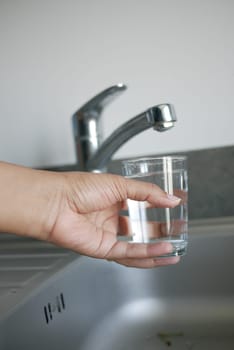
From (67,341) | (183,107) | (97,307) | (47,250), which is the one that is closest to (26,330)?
(67,341)

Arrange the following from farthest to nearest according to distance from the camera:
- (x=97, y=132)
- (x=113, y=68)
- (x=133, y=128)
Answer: (x=113, y=68), (x=97, y=132), (x=133, y=128)

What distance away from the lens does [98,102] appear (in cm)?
90

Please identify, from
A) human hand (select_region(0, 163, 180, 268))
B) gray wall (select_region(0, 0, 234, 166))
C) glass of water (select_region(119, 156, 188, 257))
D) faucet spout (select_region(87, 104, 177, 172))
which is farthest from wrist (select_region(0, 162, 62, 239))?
gray wall (select_region(0, 0, 234, 166))

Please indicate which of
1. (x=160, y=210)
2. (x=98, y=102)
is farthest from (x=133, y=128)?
(x=160, y=210)

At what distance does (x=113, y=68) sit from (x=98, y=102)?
192 millimetres

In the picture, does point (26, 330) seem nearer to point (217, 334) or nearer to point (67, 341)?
point (67, 341)

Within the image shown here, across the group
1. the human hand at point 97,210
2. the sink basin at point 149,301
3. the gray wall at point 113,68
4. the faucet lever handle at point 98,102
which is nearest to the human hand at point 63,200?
the human hand at point 97,210

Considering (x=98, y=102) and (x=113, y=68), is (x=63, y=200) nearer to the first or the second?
(x=98, y=102)

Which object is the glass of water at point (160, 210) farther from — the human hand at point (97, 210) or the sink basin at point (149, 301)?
the sink basin at point (149, 301)

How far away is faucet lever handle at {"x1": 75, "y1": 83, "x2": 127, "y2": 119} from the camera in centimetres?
86

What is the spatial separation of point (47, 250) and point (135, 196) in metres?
0.42

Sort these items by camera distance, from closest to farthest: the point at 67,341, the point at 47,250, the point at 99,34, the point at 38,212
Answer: the point at 38,212 < the point at 67,341 < the point at 47,250 < the point at 99,34

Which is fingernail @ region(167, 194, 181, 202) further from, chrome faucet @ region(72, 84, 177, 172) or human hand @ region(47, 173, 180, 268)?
chrome faucet @ region(72, 84, 177, 172)

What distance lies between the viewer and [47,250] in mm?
936
